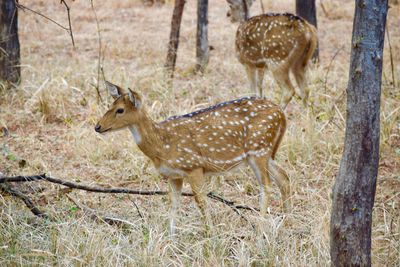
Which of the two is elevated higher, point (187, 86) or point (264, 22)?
point (264, 22)

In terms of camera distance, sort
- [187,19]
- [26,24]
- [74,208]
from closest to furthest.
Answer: [74,208] → [26,24] → [187,19]

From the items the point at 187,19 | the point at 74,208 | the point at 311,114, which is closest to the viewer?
the point at 74,208

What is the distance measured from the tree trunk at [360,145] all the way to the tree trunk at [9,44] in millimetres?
6886

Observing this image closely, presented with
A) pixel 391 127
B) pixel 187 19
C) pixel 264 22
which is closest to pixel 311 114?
pixel 391 127

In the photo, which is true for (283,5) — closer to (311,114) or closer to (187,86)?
(187,86)

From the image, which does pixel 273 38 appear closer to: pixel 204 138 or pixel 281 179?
pixel 281 179

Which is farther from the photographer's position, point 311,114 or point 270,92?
point 270,92

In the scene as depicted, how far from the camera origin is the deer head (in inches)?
249

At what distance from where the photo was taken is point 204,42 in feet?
40.1

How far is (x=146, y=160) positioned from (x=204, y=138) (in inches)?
65.3

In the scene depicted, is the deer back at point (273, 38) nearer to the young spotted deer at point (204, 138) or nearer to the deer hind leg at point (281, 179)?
the young spotted deer at point (204, 138)

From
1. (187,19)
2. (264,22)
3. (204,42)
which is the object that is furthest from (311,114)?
(187,19)

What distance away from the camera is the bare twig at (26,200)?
20.1 feet

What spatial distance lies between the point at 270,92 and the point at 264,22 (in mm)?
1097
